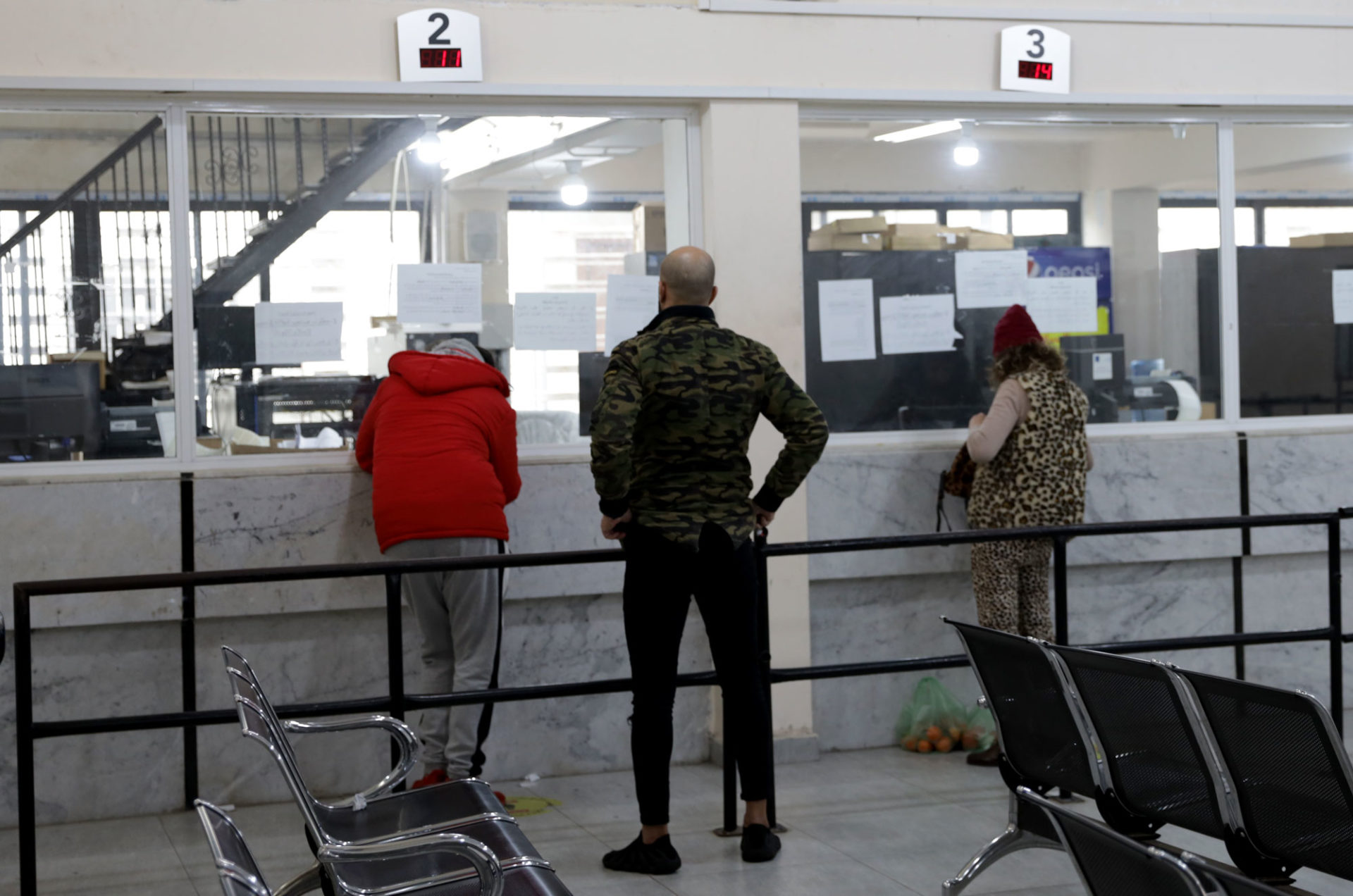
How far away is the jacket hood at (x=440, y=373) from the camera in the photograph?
4.47m

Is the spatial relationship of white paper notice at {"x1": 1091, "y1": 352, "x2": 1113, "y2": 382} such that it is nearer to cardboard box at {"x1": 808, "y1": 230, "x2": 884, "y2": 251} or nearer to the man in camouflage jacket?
cardboard box at {"x1": 808, "y1": 230, "x2": 884, "y2": 251}

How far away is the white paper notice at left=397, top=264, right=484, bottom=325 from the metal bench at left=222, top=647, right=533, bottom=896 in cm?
212

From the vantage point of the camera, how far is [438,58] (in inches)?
191

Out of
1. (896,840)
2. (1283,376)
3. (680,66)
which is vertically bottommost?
(896,840)

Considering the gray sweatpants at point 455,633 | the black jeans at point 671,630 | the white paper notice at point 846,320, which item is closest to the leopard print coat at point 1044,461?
the white paper notice at point 846,320

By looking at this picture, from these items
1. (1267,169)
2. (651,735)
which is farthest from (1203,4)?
(651,735)

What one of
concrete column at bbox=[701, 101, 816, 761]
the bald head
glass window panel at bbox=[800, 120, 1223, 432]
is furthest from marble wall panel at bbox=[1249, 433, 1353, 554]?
the bald head

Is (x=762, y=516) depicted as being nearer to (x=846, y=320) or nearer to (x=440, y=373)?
(x=440, y=373)

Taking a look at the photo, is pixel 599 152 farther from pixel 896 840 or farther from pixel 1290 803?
pixel 1290 803

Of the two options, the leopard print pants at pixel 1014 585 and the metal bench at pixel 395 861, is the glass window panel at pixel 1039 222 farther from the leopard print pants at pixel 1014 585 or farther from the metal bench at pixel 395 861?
the metal bench at pixel 395 861

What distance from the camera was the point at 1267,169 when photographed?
5.85 meters

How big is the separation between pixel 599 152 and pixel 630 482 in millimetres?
1887

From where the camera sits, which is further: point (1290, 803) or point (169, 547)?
point (169, 547)

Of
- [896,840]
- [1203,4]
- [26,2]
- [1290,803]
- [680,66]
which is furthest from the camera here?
[1203,4]
